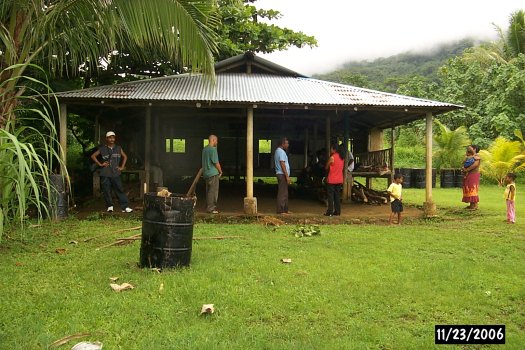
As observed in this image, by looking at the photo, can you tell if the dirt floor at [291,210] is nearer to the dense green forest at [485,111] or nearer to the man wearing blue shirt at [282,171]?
the man wearing blue shirt at [282,171]

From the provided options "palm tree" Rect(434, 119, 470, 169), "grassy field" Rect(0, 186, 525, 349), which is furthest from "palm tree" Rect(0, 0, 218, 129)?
"palm tree" Rect(434, 119, 470, 169)

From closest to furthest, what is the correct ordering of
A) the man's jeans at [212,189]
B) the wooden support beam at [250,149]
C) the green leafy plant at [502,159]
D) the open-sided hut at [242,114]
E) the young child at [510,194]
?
the young child at [510,194] < the man's jeans at [212,189] < the open-sided hut at [242,114] < the wooden support beam at [250,149] < the green leafy plant at [502,159]

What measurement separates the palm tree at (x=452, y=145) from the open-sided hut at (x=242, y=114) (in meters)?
7.70

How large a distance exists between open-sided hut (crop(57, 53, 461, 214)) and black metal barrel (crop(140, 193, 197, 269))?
3.11m

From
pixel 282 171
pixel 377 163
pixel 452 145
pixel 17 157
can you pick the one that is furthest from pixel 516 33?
pixel 17 157

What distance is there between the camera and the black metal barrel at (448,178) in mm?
20281

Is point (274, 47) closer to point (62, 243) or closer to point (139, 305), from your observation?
point (62, 243)

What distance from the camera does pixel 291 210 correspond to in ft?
36.2

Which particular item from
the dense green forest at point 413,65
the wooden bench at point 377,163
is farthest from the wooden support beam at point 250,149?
the dense green forest at point 413,65

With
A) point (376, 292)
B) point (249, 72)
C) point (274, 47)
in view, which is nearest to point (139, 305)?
point (376, 292)

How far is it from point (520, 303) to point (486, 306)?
38 centimetres

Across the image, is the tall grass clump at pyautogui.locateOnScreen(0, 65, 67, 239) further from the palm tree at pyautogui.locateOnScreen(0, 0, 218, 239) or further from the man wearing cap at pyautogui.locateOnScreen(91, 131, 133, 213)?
the man wearing cap at pyautogui.locateOnScreen(91, 131, 133, 213)

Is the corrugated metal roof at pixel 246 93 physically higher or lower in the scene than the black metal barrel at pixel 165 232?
higher

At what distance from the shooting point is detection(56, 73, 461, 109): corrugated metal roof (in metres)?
9.56
